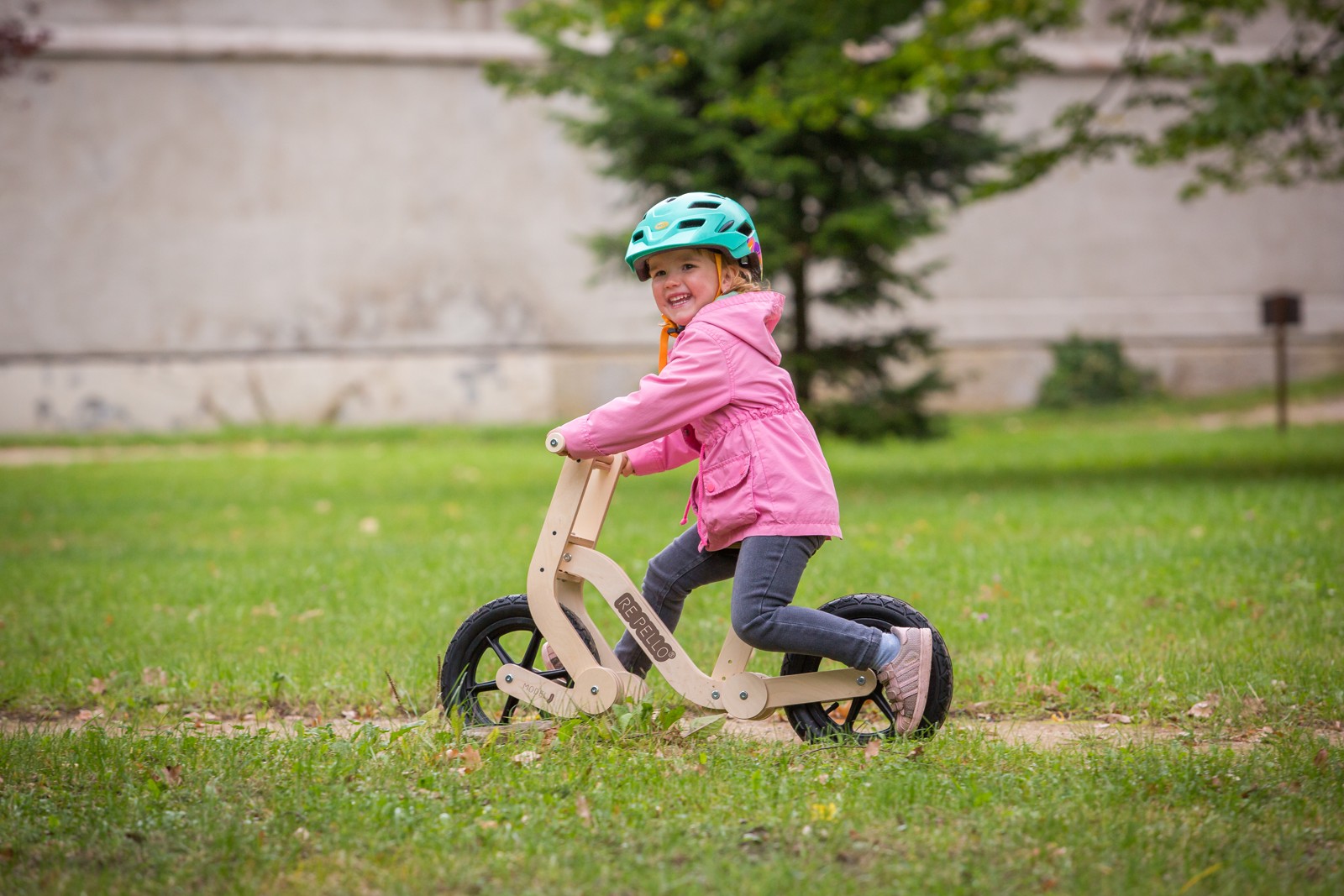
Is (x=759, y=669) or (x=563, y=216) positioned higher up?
(x=563, y=216)

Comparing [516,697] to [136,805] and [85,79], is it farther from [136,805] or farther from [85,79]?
[85,79]

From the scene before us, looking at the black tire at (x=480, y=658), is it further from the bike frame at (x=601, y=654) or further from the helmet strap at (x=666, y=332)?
the helmet strap at (x=666, y=332)

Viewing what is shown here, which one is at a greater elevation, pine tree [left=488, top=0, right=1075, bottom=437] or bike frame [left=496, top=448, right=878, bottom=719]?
pine tree [left=488, top=0, right=1075, bottom=437]

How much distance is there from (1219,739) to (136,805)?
316 centimetres

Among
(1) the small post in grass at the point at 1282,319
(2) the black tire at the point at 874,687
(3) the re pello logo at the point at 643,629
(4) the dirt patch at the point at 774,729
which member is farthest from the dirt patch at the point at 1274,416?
(3) the re pello logo at the point at 643,629

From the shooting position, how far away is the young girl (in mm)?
3738

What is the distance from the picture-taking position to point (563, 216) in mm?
19969

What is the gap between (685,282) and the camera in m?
3.93

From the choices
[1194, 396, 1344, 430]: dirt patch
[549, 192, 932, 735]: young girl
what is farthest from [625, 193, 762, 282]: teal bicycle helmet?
[1194, 396, 1344, 430]: dirt patch

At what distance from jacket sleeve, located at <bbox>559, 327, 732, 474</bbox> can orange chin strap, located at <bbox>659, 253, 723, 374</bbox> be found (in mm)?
139

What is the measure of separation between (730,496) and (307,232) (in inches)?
663

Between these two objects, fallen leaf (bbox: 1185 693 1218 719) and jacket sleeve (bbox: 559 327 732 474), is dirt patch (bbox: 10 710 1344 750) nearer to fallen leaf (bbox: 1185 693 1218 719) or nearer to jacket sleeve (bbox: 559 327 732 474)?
fallen leaf (bbox: 1185 693 1218 719)

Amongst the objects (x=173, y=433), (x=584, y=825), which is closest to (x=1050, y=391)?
(x=173, y=433)

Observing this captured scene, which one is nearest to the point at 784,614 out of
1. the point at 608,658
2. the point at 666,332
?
the point at 608,658
